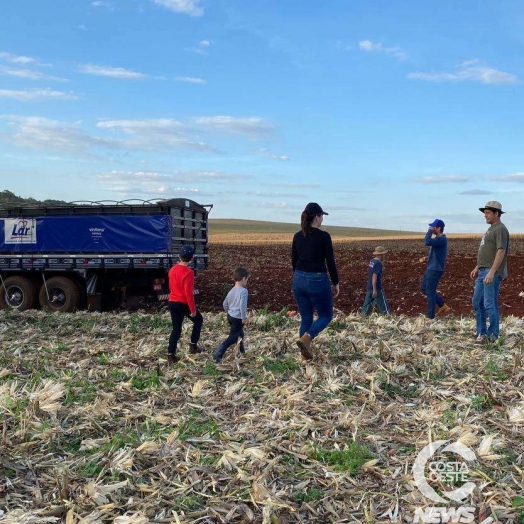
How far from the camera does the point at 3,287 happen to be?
16281 millimetres

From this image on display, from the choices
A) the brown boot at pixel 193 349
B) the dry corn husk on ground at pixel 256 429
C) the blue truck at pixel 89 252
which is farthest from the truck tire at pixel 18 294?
the brown boot at pixel 193 349

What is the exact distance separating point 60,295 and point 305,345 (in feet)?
32.6

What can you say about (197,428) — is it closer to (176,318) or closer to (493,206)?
(176,318)

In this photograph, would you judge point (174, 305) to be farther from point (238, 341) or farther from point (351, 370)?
point (351, 370)

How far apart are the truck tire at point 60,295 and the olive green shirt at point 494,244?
10635 mm

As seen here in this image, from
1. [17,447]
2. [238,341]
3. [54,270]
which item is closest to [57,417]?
[17,447]

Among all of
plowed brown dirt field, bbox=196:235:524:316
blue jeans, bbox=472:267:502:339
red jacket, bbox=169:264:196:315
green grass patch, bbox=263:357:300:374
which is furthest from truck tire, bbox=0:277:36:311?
blue jeans, bbox=472:267:502:339

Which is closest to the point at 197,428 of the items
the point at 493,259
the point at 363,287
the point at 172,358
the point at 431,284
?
the point at 172,358

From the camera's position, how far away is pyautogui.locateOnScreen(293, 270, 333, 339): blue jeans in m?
7.73

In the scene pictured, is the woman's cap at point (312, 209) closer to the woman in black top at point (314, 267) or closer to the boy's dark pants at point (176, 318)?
the woman in black top at point (314, 267)

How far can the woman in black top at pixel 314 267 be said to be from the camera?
302 inches

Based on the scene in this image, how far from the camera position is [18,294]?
16.2 m

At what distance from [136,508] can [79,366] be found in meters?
4.34

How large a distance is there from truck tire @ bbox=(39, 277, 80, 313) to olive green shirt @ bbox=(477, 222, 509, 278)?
34.9 feet
